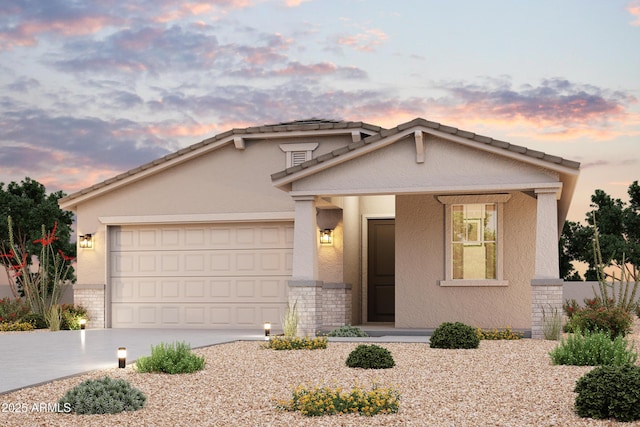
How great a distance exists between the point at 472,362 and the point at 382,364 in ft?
4.95

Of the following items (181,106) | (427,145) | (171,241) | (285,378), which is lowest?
(285,378)

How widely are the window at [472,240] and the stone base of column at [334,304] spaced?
240cm

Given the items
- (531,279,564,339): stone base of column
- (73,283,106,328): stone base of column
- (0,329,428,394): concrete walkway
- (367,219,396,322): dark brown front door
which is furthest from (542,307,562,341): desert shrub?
(73,283,106,328): stone base of column

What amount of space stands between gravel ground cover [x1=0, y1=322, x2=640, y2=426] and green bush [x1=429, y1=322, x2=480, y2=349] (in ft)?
1.51

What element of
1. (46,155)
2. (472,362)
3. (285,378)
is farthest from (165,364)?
(46,155)

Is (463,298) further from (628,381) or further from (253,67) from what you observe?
(628,381)

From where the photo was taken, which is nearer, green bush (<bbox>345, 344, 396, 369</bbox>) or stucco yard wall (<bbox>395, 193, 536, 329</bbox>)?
green bush (<bbox>345, 344, 396, 369</bbox>)

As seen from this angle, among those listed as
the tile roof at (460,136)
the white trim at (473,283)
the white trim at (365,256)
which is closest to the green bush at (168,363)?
the tile roof at (460,136)

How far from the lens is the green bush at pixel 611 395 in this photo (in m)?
7.73

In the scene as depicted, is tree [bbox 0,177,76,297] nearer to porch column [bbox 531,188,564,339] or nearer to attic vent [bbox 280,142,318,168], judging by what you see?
attic vent [bbox 280,142,318,168]

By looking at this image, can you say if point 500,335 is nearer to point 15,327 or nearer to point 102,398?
point 102,398

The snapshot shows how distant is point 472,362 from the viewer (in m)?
12.1

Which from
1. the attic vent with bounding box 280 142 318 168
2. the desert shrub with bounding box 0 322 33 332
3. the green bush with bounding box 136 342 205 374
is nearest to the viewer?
the green bush with bounding box 136 342 205 374

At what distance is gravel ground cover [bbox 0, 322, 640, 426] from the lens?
791 centimetres
